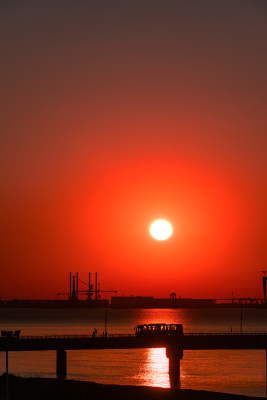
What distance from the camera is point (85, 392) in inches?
3930

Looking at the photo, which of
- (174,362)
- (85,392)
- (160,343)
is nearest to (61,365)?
(160,343)

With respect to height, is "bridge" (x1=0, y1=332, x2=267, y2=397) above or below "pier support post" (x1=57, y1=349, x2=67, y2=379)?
above

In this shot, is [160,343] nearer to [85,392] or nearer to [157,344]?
[157,344]

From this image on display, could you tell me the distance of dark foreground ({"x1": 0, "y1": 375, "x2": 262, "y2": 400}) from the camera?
9894 cm

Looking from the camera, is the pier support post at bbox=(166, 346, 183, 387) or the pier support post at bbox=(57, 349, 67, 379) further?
the pier support post at bbox=(166, 346, 183, 387)

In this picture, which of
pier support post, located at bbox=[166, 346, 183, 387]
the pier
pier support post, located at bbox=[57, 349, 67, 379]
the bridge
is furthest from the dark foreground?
pier support post, located at bbox=[166, 346, 183, 387]

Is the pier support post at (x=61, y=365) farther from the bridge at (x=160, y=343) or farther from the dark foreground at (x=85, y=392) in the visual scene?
the dark foreground at (x=85, y=392)

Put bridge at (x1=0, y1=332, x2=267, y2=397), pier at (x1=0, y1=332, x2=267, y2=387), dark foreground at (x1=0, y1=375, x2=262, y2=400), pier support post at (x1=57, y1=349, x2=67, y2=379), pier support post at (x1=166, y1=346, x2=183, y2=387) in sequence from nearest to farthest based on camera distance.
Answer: dark foreground at (x1=0, y1=375, x2=262, y2=400)
pier support post at (x1=57, y1=349, x2=67, y2=379)
pier at (x1=0, y1=332, x2=267, y2=387)
bridge at (x1=0, y1=332, x2=267, y2=397)
pier support post at (x1=166, y1=346, x2=183, y2=387)

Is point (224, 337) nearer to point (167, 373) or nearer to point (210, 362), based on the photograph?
point (167, 373)

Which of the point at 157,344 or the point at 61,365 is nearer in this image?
the point at 61,365

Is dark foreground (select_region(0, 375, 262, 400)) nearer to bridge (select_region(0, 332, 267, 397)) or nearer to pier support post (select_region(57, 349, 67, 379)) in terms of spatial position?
pier support post (select_region(57, 349, 67, 379))

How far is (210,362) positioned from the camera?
597 ft

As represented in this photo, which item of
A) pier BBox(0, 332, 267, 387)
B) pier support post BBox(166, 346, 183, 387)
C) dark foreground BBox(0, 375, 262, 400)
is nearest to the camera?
dark foreground BBox(0, 375, 262, 400)

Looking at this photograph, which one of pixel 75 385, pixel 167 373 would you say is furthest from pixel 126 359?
pixel 75 385
